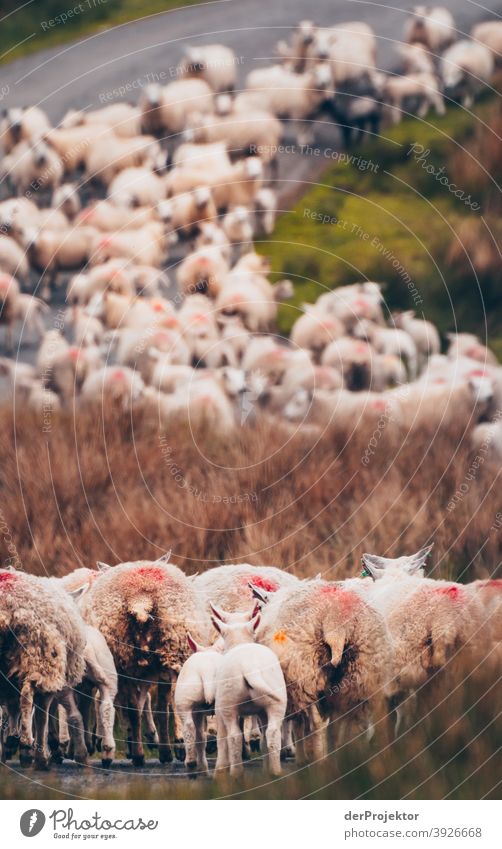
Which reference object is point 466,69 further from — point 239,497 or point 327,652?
point 327,652

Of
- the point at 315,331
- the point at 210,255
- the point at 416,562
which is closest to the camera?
the point at 416,562

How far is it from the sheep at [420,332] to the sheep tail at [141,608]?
2.58m

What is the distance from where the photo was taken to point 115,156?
920cm

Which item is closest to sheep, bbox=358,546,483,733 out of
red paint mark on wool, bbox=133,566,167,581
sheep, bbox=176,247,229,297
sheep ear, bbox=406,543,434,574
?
sheep ear, bbox=406,543,434,574

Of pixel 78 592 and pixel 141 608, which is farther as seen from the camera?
pixel 78 592

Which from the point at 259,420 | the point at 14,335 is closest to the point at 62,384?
the point at 14,335

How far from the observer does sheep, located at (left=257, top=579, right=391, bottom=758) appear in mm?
6711

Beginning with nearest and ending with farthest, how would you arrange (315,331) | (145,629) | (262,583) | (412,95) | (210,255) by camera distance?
(145,629) → (262,583) → (315,331) → (210,255) → (412,95)

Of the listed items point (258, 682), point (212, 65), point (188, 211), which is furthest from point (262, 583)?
point (212, 65)

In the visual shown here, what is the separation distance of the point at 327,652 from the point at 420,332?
2572mm

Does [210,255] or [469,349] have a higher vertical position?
[210,255]

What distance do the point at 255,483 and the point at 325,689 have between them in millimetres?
1624

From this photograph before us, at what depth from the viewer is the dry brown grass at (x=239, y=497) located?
7.76 m

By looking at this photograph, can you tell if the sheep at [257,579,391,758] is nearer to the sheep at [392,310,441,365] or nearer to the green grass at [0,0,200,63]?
the sheep at [392,310,441,365]
